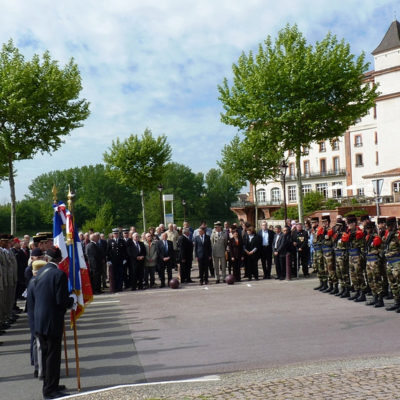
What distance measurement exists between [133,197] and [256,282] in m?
98.5

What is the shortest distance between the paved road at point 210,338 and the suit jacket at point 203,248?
3.87m

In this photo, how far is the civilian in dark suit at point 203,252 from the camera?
755 inches

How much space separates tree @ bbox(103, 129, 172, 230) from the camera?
4334cm

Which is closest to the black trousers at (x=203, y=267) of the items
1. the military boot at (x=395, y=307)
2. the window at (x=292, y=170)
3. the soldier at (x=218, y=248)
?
the soldier at (x=218, y=248)

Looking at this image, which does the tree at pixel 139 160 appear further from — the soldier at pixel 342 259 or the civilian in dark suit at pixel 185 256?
the soldier at pixel 342 259

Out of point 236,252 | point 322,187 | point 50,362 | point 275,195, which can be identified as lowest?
point 50,362

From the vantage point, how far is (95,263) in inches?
720

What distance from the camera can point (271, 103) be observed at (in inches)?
1169

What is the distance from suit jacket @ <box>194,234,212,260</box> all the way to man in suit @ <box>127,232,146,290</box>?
77.3 inches

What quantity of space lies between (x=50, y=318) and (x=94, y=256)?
11.4m

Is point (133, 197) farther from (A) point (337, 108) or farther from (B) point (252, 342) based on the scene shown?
(B) point (252, 342)

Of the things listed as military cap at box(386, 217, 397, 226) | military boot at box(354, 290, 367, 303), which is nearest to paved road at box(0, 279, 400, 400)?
military boot at box(354, 290, 367, 303)

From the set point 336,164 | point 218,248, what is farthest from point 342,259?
point 336,164

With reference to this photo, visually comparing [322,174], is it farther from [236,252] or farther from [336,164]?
[236,252]
